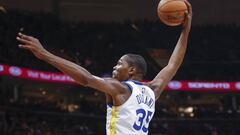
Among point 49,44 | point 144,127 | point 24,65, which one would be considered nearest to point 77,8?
point 49,44

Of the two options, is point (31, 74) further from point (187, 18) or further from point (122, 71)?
point (122, 71)

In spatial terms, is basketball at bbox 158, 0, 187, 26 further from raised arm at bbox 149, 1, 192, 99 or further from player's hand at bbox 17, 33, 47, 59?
player's hand at bbox 17, 33, 47, 59

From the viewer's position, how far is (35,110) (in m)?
18.6

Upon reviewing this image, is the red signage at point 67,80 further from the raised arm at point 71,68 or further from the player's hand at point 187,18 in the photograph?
the raised arm at point 71,68

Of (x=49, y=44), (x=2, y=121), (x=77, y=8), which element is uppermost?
(x=77, y=8)

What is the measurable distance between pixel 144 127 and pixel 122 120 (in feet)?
0.63

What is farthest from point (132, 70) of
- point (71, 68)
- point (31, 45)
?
point (31, 45)

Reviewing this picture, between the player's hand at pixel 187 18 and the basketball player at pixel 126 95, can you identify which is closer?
the basketball player at pixel 126 95

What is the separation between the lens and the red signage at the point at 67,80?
1753 centimetres

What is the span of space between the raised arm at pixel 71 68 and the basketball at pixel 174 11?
929mm

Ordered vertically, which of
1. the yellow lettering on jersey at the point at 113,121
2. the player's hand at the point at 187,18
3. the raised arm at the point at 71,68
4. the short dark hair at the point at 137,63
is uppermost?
the player's hand at the point at 187,18

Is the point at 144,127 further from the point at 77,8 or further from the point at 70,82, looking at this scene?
the point at 77,8

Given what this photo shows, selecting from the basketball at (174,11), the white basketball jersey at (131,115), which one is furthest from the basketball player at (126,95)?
the basketball at (174,11)

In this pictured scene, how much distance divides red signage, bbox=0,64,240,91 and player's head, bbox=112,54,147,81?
41.7 feet
